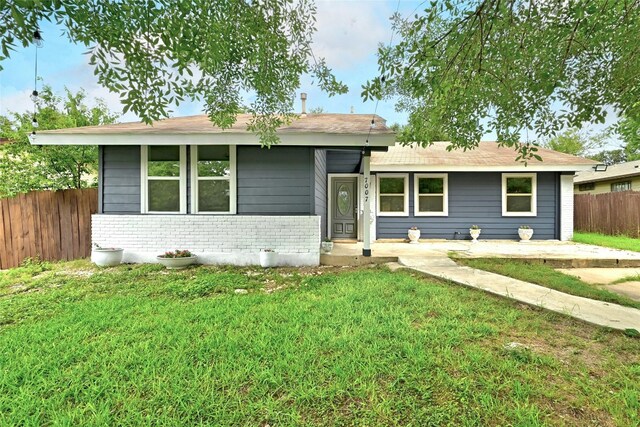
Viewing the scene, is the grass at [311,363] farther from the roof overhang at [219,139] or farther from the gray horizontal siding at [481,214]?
the gray horizontal siding at [481,214]

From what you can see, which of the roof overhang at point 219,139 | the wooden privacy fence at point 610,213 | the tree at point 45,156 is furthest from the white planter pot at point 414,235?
the tree at point 45,156

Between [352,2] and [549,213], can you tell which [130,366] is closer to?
[352,2]

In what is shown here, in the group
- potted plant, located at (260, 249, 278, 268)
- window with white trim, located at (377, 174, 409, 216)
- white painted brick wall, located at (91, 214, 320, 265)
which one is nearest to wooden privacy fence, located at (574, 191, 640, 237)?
window with white trim, located at (377, 174, 409, 216)

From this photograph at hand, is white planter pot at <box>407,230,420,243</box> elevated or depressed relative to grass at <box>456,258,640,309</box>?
elevated

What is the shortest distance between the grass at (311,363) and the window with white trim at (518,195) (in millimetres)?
6793

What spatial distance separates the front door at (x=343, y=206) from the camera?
947 cm

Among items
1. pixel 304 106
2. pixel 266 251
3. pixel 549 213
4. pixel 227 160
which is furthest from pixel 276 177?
pixel 549 213

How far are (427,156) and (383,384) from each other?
9.16 m

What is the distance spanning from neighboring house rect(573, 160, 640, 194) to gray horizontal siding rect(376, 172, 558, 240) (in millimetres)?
9954

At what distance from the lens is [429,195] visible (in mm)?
9656

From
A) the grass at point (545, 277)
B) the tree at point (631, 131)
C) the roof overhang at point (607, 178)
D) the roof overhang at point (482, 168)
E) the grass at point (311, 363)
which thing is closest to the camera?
the grass at point (311, 363)

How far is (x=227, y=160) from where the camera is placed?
650 cm

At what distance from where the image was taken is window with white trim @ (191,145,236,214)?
6.49m

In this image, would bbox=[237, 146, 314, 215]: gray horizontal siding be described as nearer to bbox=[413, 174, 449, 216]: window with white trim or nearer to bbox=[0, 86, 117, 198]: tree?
bbox=[413, 174, 449, 216]: window with white trim
